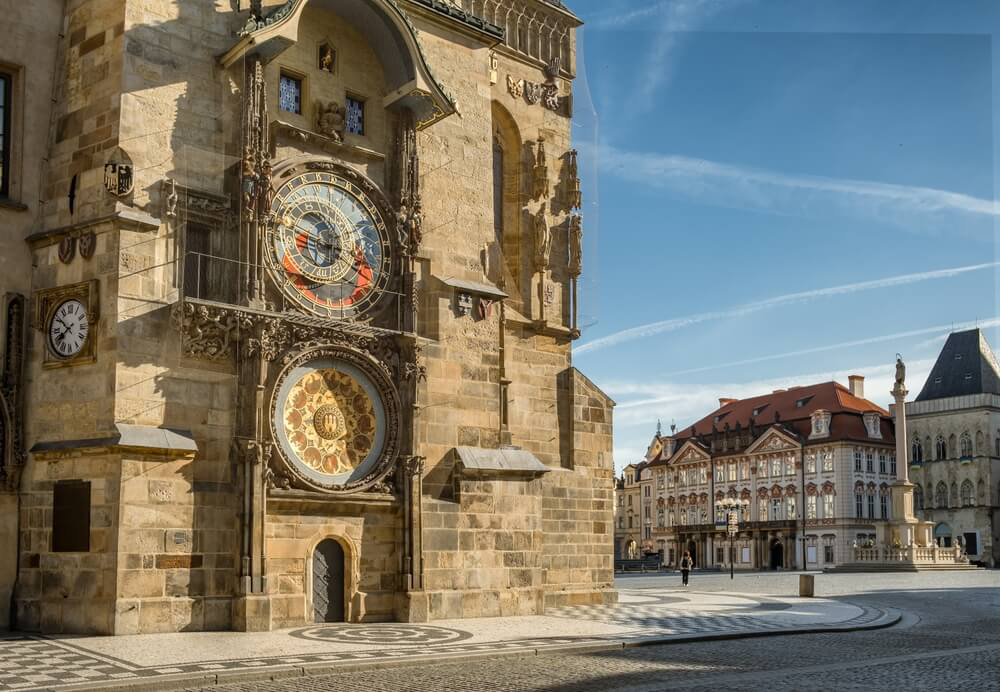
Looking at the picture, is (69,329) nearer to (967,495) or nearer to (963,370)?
(967,495)

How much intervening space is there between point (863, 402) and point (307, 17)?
7684 centimetres

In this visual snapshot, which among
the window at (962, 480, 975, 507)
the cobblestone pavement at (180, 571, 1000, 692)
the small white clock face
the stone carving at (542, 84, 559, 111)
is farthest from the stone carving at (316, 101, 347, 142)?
the window at (962, 480, 975, 507)

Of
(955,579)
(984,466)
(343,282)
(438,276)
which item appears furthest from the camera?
(984,466)

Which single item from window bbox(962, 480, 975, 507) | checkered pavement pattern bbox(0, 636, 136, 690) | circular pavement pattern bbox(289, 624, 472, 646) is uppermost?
window bbox(962, 480, 975, 507)

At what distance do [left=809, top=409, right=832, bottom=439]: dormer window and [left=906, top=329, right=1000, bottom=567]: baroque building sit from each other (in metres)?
10.5

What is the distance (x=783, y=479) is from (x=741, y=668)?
258 ft

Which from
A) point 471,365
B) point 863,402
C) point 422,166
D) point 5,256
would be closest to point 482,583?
point 471,365

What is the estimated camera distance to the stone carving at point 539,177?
90.7 ft

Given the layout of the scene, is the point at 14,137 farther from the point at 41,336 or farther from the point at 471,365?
the point at 471,365

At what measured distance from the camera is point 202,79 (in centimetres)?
1992

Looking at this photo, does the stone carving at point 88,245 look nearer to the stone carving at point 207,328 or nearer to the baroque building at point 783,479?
the stone carving at point 207,328

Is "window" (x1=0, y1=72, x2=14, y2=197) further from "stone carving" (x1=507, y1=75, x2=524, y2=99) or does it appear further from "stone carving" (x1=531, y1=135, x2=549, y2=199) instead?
"stone carving" (x1=531, y1=135, x2=549, y2=199)

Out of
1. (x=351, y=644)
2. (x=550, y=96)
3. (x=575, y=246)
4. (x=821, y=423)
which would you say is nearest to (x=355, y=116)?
(x=550, y=96)

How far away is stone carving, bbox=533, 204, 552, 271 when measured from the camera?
90.1 ft
